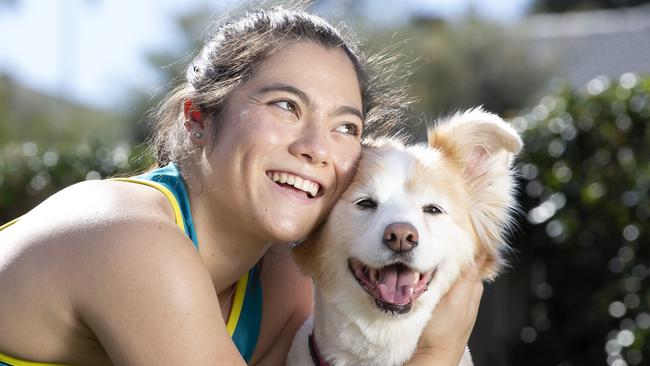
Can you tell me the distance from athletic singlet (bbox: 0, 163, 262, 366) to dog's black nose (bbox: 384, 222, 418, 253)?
0.59 m

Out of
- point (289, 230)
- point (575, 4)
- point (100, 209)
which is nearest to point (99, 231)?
point (100, 209)

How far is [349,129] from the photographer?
263 centimetres

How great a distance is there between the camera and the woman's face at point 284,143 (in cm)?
240

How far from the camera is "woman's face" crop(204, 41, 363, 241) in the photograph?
2400 mm

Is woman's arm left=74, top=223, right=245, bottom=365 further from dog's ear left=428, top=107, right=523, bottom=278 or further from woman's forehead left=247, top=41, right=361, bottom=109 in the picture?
dog's ear left=428, top=107, right=523, bottom=278

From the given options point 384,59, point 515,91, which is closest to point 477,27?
point 515,91

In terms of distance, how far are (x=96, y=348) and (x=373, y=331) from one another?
83cm

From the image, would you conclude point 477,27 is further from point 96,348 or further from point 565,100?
point 96,348

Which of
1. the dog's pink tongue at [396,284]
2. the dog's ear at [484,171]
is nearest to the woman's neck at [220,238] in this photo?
the dog's pink tongue at [396,284]

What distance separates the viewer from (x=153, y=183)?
2.45 meters

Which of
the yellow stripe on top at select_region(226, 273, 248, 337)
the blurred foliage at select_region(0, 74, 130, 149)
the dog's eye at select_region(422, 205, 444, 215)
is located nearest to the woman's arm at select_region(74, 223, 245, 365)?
the yellow stripe on top at select_region(226, 273, 248, 337)

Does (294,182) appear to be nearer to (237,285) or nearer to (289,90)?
(289,90)

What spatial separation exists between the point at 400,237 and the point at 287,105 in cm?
51

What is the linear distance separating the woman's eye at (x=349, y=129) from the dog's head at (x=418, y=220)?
8cm
